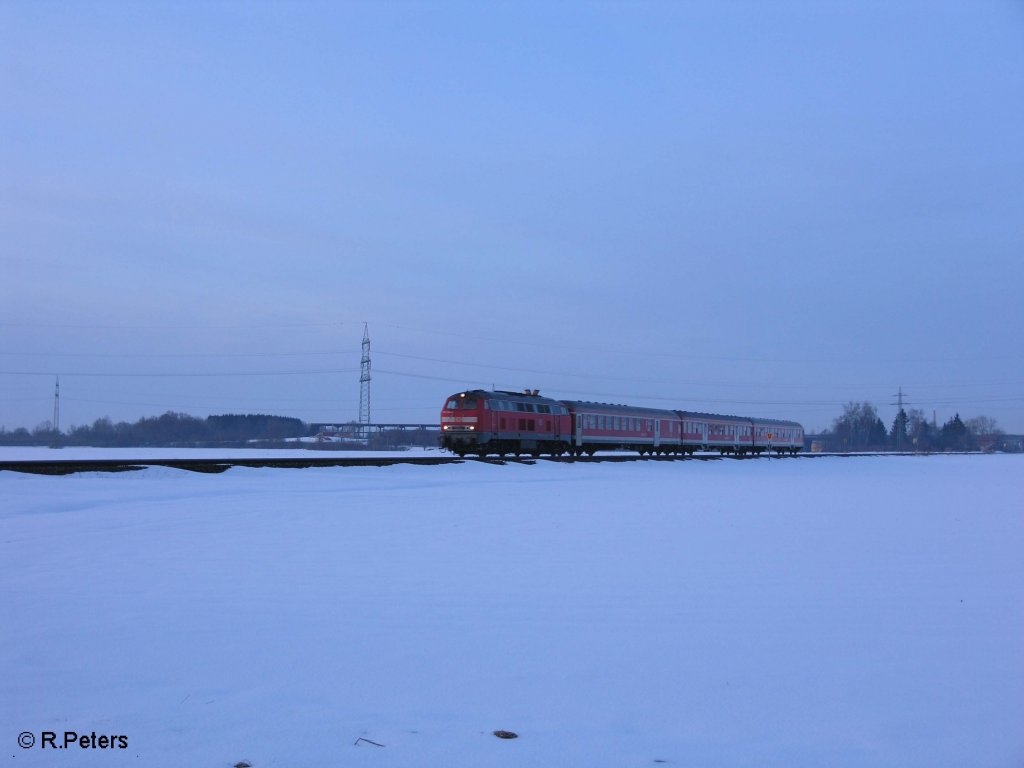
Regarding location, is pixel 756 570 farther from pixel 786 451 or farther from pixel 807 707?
pixel 786 451

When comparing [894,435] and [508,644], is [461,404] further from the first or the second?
[894,435]

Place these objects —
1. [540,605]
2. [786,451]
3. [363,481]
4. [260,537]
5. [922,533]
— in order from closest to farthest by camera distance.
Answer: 1. [540,605]
2. [260,537]
3. [922,533]
4. [363,481]
5. [786,451]

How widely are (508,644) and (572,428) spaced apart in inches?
1647

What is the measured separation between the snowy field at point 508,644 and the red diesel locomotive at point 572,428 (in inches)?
1000

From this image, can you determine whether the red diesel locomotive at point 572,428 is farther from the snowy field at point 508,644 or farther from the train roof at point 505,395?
the snowy field at point 508,644

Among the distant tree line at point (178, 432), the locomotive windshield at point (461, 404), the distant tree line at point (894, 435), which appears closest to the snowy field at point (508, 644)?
the locomotive windshield at point (461, 404)

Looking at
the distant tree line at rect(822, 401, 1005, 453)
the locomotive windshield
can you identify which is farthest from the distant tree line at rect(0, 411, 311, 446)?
the distant tree line at rect(822, 401, 1005, 453)

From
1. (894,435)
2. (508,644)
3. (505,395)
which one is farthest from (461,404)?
(894,435)

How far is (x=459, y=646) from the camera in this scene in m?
6.83

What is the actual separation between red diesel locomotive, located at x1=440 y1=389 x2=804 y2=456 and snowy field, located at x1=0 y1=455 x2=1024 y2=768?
25405mm

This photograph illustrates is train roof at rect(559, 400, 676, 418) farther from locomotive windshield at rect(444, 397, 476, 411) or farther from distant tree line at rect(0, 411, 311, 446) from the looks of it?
distant tree line at rect(0, 411, 311, 446)

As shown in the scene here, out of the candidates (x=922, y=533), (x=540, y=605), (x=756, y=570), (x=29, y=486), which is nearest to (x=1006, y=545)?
(x=922, y=533)

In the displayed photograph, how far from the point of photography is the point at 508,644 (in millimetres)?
6902

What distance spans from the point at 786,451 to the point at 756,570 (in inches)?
3204
